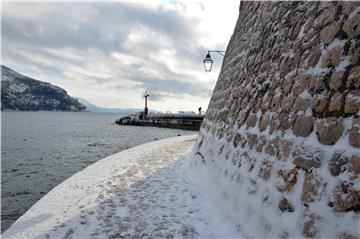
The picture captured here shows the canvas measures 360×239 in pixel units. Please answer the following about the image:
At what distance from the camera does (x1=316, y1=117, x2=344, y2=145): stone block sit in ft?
10.3

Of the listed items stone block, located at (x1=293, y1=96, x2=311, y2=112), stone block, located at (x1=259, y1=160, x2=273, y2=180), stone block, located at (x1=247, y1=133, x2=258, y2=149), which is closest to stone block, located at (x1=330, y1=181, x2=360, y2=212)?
stone block, located at (x1=293, y1=96, x2=311, y2=112)

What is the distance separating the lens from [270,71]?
5.30 meters

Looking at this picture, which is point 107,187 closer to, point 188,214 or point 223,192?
point 188,214

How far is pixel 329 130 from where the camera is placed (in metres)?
3.25

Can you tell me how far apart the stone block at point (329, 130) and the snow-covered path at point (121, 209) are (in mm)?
2330

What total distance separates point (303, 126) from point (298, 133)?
0.11 m

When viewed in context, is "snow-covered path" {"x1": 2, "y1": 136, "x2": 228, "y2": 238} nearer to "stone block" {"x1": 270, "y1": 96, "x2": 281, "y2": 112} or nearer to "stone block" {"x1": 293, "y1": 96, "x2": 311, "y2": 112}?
"stone block" {"x1": 270, "y1": 96, "x2": 281, "y2": 112}

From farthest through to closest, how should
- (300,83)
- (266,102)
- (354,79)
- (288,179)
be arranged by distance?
(266,102) → (300,83) → (288,179) → (354,79)

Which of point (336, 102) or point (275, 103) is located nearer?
point (336, 102)

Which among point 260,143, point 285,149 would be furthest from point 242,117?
point 285,149

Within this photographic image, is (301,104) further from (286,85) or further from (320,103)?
(286,85)

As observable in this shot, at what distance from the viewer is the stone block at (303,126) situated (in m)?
3.62

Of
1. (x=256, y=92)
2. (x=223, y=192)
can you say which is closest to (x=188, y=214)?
(x=223, y=192)

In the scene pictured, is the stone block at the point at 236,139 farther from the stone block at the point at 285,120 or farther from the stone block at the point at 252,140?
the stone block at the point at 285,120
